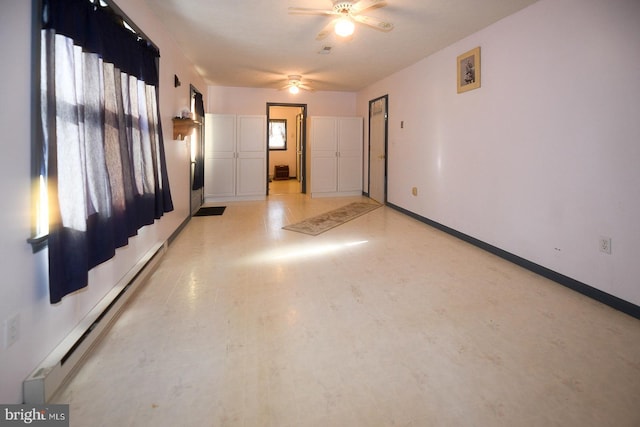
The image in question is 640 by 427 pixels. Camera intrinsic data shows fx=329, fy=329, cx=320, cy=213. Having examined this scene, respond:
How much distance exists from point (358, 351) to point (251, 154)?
588 cm

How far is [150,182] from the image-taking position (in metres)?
2.88

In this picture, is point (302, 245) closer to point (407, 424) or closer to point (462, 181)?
point (462, 181)

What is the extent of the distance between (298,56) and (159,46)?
6.80 ft

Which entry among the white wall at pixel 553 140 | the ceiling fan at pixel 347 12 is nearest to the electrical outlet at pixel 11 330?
the ceiling fan at pixel 347 12

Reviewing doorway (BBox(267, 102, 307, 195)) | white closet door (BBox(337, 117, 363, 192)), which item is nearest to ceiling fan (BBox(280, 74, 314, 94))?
white closet door (BBox(337, 117, 363, 192))

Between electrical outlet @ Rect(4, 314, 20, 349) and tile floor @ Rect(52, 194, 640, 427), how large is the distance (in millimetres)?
368

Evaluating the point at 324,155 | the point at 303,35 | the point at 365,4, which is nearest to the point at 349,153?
the point at 324,155

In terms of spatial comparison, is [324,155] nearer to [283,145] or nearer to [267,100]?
[267,100]

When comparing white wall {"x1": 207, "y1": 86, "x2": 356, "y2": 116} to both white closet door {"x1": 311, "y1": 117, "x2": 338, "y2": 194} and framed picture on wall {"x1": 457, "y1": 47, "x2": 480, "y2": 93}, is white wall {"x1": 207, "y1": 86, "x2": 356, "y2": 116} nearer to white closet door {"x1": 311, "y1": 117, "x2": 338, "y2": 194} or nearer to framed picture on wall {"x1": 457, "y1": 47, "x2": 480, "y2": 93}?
white closet door {"x1": 311, "y1": 117, "x2": 338, "y2": 194}

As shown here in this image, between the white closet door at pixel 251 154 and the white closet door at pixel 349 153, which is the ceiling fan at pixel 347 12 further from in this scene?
the white closet door at pixel 349 153

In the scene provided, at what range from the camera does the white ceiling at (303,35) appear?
3234 millimetres

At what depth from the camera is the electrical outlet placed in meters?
1.31

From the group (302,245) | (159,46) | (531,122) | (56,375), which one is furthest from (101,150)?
(531,122)

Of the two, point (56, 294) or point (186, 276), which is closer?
point (56, 294)
